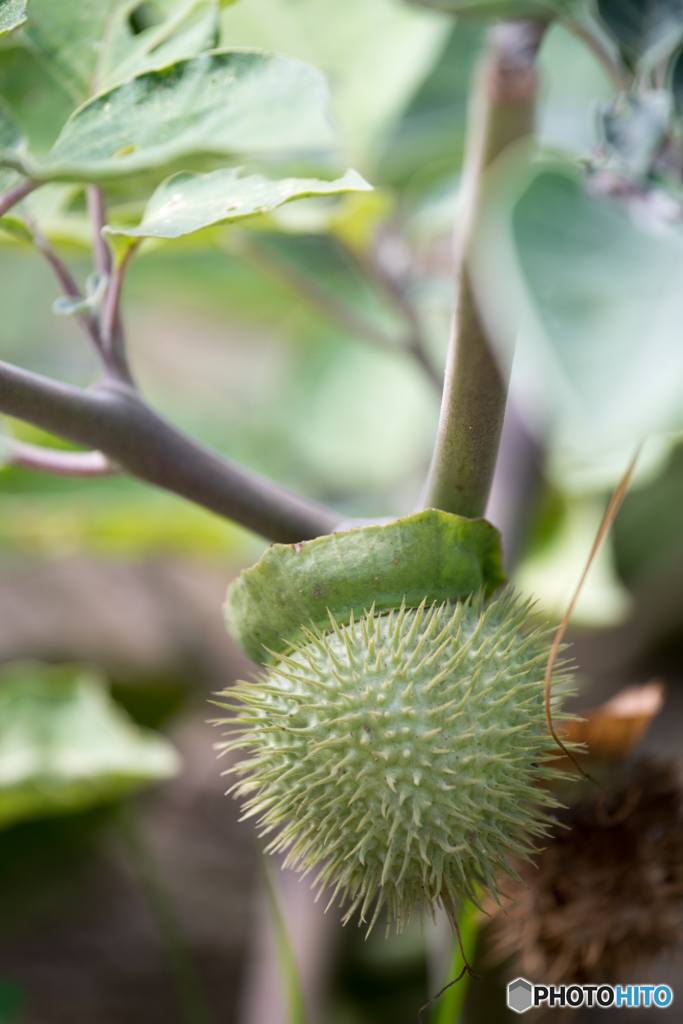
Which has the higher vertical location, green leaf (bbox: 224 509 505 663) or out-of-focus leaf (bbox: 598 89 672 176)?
out-of-focus leaf (bbox: 598 89 672 176)

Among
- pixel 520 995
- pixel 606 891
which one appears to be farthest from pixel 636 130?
pixel 520 995

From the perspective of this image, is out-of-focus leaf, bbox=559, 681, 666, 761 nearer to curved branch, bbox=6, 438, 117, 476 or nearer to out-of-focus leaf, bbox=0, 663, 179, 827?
curved branch, bbox=6, 438, 117, 476

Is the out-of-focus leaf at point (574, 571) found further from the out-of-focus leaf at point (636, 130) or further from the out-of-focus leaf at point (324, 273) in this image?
the out-of-focus leaf at point (636, 130)

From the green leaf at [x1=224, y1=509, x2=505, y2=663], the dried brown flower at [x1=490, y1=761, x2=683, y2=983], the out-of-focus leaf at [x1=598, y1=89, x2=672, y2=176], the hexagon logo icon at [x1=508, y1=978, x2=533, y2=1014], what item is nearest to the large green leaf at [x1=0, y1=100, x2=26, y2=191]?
the green leaf at [x1=224, y1=509, x2=505, y2=663]

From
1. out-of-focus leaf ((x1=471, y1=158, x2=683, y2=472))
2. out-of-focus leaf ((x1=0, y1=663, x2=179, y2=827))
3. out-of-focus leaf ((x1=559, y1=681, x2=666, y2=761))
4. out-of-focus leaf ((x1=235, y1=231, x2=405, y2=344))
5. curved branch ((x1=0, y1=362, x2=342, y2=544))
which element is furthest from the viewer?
out-of-focus leaf ((x1=235, y1=231, x2=405, y2=344))

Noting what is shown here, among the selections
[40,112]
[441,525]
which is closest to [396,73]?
[40,112]

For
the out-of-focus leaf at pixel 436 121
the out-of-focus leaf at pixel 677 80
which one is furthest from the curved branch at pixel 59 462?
the out-of-focus leaf at pixel 436 121

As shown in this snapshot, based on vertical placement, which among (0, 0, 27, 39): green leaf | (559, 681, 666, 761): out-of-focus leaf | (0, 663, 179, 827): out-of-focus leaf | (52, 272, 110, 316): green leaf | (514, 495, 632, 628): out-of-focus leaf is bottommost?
(514, 495, 632, 628): out-of-focus leaf
